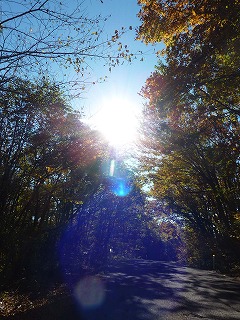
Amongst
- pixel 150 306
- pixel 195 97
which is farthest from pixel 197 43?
pixel 150 306

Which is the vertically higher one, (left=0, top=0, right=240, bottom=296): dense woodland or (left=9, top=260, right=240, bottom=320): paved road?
(left=0, top=0, right=240, bottom=296): dense woodland

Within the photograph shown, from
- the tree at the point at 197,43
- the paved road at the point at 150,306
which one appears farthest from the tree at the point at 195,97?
the paved road at the point at 150,306

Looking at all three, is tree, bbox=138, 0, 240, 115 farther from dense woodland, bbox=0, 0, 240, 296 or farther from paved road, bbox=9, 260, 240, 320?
paved road, bbox=9, 260, 240, 320

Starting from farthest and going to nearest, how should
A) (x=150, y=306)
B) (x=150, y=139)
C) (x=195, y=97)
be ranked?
(x=150, y=139) → (x=195, y=97) → (x=150, y=306)

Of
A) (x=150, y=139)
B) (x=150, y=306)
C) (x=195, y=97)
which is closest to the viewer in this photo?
(x=150, y=306)

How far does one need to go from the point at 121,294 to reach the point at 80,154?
5711 millimetres

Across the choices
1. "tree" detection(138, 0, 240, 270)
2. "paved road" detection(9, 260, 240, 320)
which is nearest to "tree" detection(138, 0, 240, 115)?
"tree" detection(138, 0, 240, 270)

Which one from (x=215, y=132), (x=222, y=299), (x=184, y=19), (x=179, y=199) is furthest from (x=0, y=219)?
(x=179, y=199)

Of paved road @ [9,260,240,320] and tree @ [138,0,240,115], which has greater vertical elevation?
tree @ [138,0,240,115]

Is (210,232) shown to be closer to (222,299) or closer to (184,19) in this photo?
(222,299)

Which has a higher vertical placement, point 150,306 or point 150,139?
point 150,139

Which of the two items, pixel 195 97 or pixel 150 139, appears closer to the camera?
pixel 195 97

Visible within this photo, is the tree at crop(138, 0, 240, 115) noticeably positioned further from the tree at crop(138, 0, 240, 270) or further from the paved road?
the paved road

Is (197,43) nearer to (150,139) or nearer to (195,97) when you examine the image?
(195,97)
